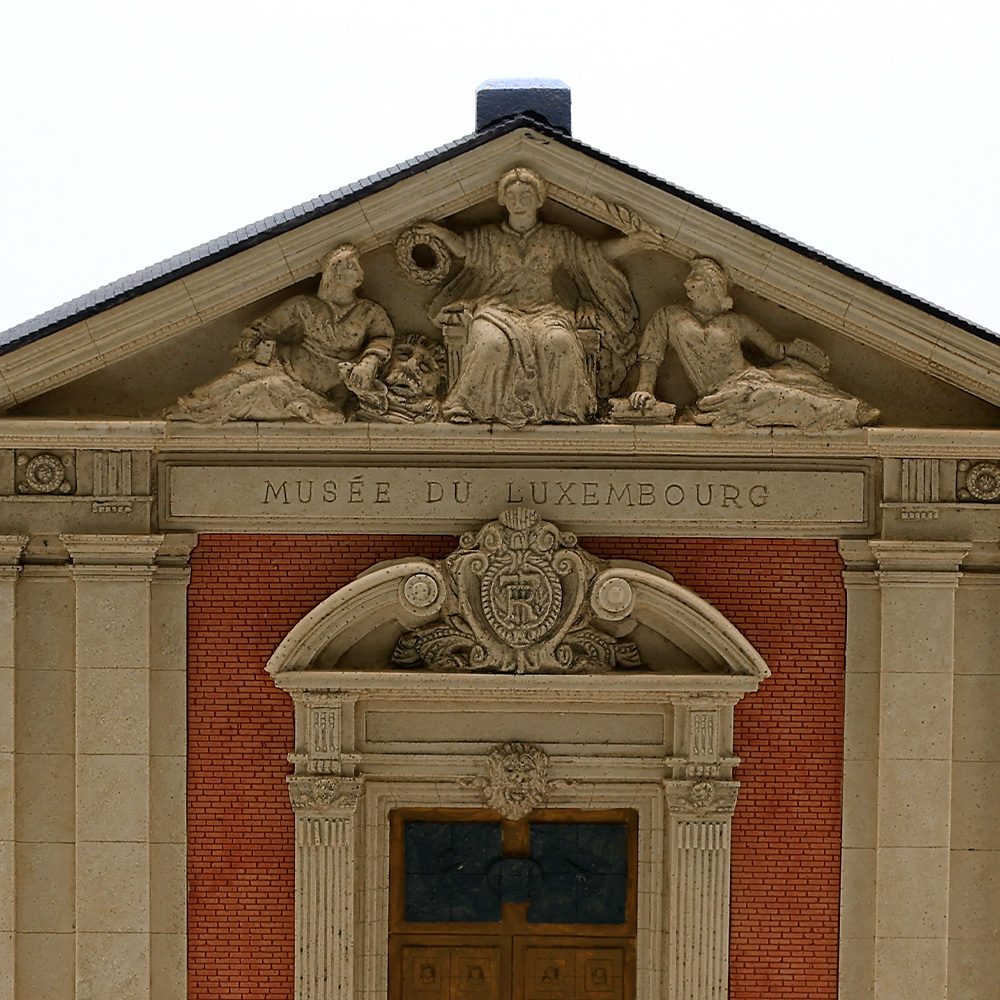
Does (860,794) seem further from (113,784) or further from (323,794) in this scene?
(113,784)

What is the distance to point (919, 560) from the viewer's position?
431 inches

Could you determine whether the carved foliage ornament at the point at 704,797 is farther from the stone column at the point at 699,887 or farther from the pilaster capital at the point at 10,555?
the pilaster capital at the point at 10,555

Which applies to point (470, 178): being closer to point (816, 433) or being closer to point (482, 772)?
point (816, 433)

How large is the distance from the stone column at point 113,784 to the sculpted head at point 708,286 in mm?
5285

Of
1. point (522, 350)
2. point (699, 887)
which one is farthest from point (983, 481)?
point (699, 887)

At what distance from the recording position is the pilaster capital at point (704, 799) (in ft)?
36.2

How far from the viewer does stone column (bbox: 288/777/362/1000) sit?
11.1 m

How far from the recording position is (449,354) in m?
10.8

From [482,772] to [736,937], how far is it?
274 centimetres

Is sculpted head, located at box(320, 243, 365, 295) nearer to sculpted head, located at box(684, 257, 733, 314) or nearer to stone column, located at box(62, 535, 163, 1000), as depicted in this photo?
sculpted head, located at box(684, 257, 733, 314)

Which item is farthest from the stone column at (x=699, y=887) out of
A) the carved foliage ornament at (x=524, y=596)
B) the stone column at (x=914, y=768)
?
the carved foliage ornament at (x=524, y=596)

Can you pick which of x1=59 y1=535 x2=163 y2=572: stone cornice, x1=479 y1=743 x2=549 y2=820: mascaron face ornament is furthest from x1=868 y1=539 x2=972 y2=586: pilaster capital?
x1=59 y1=535 x2=163 y2=572: stone cornice

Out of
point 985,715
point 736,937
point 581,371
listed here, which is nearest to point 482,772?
point 736,937

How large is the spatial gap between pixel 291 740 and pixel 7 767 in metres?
2.50
